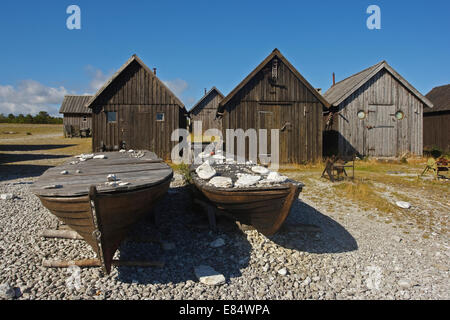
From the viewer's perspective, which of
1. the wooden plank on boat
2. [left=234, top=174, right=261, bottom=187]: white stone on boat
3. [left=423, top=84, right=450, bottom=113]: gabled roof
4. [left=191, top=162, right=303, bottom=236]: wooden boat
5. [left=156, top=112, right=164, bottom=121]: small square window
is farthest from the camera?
[left=423, top=84, right=450, bottom=113]: gabled roof

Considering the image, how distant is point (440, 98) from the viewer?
2009 centimetres

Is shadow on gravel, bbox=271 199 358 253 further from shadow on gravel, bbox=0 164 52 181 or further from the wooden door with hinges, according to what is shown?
shadow on gravel, bbox=0 164 52 181

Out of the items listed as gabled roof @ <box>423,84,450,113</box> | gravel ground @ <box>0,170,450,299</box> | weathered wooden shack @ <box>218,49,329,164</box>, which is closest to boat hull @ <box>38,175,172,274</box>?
gravel ground @ <box>0,170,450,299</box>

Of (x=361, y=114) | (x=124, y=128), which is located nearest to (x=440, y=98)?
(x=361, y=114)

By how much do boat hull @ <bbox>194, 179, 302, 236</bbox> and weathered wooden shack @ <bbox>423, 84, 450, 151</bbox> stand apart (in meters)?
18.3

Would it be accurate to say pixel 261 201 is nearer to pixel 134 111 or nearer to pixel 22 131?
pixel 134 111

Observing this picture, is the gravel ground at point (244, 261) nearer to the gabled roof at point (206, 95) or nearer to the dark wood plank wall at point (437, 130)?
the dark wood plank wall at point (437, 130)

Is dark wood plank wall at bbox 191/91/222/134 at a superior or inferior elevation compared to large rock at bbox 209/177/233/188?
superior

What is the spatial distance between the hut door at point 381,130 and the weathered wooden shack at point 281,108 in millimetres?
3929

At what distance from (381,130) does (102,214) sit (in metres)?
16.0

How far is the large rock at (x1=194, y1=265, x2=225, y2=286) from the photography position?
447 centimetres

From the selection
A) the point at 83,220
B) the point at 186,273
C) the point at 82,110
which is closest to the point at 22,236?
the point at 83,220
